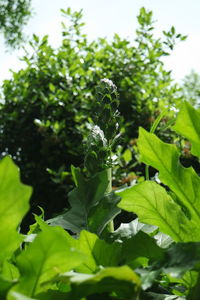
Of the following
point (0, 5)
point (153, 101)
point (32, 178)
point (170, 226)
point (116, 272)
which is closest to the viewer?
point (116, 272)

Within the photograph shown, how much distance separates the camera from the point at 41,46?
5.85m

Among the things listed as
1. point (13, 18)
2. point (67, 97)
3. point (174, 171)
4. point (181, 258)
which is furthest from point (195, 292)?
point (13, 18)

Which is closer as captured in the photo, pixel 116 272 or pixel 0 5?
pixel 116 272

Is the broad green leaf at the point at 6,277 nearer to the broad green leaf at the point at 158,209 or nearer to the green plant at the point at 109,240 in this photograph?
the green plant at the point at 109,240

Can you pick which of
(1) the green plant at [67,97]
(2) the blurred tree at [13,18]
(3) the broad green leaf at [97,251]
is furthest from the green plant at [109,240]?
(2) the blurred tree at [13,18]

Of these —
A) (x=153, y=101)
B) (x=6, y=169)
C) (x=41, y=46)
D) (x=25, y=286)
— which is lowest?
(x=25, y=286)

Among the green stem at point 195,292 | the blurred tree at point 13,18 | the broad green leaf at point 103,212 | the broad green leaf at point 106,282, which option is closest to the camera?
the broad green leaf at point 106,282

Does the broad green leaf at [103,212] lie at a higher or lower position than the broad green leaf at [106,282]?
higher

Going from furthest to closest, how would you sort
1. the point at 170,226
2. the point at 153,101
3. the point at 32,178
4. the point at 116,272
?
the point at 153,101 < the point at 32,178 < the point at 170,226 < the point at 116,272

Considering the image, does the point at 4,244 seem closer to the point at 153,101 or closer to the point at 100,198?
Result: the point at 100,198

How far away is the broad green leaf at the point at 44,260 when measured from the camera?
443 millimetres

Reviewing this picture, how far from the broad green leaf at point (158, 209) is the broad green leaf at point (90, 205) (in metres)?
0.06

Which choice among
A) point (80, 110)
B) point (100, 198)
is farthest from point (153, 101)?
point (100, 198)

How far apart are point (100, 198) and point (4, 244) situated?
269mm
